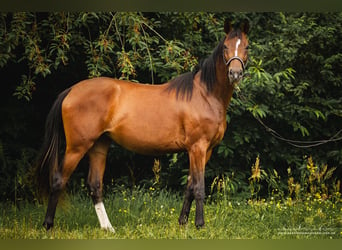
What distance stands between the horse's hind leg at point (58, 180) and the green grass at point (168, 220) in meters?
0.12

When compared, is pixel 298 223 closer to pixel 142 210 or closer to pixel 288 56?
pixel 142 210

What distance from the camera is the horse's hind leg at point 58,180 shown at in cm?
452

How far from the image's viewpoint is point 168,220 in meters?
5.02

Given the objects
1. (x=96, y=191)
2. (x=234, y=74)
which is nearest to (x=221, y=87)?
(x=234, y=74)

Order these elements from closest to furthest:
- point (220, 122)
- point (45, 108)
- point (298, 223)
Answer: point (220, 122)
point (298, 223)
point (45, 108)

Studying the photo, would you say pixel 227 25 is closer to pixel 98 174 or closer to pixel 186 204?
pixel 186 204

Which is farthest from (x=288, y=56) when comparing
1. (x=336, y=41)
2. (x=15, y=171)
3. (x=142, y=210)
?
(x=15, y=171)

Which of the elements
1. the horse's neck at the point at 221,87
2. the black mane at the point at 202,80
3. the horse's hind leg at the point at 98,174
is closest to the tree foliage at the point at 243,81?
the black mane at the point at 202,80

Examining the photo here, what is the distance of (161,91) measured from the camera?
15.6 feet

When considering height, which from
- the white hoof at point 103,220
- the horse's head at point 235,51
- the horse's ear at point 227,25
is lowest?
the white hoof at point 103,220

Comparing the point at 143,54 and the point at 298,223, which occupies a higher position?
the point at 143,54

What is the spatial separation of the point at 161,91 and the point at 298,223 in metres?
1.98

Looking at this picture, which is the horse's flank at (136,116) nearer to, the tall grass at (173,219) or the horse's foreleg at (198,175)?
the horse's foreleg at (198,175)

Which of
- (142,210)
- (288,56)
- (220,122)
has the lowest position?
(142,210)
